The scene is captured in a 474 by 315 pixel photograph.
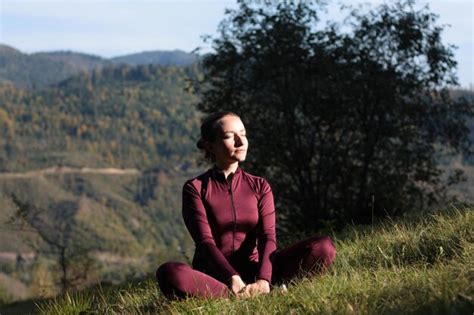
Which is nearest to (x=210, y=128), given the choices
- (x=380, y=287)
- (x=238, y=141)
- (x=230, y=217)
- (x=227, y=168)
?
(x=238, y=141)

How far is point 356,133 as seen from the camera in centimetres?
2483

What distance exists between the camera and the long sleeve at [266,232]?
22.1ft

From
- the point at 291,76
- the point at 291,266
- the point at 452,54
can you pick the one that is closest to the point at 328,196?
the point at 291,76

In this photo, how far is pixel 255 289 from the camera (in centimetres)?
646

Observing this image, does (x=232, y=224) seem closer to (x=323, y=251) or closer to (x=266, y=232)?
(x=266, y=232)

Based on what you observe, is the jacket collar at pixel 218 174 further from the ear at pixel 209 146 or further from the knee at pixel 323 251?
the knee at pixel 323 251

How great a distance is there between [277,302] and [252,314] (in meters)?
0.27

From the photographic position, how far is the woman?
6.77 metres

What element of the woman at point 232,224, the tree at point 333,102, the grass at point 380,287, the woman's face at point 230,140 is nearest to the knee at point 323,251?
the woman at point 232,224

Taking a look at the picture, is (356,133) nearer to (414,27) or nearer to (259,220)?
(414,27)

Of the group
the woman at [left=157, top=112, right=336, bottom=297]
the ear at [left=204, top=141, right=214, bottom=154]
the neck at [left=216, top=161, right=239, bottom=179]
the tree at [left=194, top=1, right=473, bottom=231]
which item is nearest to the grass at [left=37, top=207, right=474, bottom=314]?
the woman at [left=157, top=112, right=336, bottom=297]

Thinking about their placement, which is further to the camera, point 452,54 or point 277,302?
point 452,54

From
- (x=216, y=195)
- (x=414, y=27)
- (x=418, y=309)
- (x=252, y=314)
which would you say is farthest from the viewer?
(x=414, y=27)

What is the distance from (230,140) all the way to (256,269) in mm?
1190
